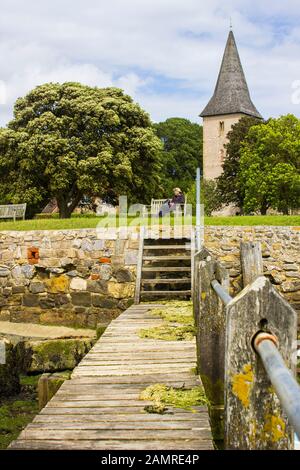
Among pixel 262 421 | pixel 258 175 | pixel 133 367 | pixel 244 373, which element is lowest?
pixel 133 367

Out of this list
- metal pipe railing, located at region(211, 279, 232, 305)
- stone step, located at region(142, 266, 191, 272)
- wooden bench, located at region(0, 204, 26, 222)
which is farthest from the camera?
wooden bench, located at region(0, 204, 26, 222)

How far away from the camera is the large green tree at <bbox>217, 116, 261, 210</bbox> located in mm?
41875

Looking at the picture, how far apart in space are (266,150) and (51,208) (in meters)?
17.4

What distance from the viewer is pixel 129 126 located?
31.5m

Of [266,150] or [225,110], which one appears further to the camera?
[225,110]

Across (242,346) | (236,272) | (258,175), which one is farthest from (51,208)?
(242,346)

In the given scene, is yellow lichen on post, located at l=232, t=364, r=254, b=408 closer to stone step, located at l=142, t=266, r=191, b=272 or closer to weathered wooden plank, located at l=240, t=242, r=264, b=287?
stone step, located at l=142, t=266, r=191, b=272

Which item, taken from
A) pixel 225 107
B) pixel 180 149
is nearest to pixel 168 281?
pixel 225 107

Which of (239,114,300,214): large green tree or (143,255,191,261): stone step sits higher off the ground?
(239,114,300,214): large green tree

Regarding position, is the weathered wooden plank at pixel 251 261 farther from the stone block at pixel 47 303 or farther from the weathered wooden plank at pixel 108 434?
the weathered wooden plank at pixel 108 434

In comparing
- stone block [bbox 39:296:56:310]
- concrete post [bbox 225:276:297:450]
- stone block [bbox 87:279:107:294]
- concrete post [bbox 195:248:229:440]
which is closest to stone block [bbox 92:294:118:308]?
stone block [bbox 87:279:107:294]

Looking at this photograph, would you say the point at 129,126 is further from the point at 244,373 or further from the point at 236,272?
the point at 244,373
